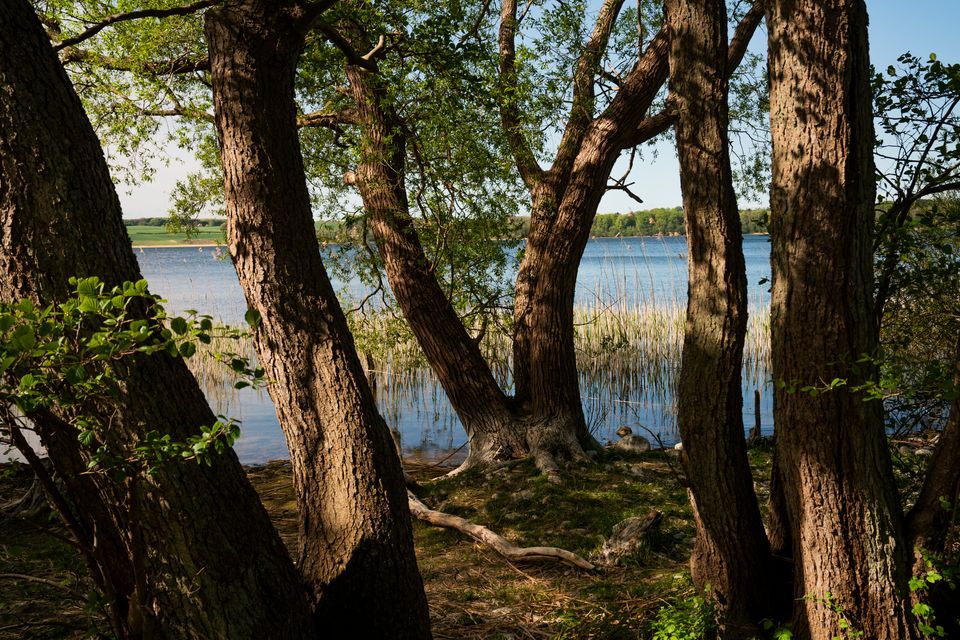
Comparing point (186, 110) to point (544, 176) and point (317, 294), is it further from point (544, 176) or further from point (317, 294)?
point (317, 294)

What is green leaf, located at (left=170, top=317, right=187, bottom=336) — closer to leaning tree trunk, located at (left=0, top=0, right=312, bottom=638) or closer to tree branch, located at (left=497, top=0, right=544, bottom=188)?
leaning tree trunk, located at (left=0, top=0, right=312, bottom=638)

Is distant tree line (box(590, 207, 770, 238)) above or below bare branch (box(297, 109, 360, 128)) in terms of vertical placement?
below

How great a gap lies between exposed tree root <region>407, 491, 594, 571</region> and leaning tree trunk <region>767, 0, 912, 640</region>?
1617 mm

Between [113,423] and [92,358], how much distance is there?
0.70m

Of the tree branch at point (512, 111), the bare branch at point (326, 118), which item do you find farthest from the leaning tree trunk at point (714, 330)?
the bare branch at point (326, 118)

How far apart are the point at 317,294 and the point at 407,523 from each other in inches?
38.4

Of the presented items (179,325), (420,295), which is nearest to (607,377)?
(420,295)

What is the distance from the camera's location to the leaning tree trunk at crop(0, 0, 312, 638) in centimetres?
224

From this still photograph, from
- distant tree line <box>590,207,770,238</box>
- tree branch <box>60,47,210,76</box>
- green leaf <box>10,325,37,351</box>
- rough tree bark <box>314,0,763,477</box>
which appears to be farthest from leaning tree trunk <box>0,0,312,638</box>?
distant tree line <box>590,207,770,238</box>

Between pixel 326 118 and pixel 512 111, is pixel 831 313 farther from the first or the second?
pixel 326 118

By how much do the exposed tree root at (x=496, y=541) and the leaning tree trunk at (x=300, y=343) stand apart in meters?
1.41

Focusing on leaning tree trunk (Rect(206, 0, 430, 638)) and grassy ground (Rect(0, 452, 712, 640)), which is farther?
grassy ground (Rect(0, 452, 712, 640))

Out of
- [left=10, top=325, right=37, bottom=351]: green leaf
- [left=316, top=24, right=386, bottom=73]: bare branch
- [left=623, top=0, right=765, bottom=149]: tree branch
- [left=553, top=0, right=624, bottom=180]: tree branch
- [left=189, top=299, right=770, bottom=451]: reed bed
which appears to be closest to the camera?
[left=10, top=325, right=37, bottom=351]: green leaf

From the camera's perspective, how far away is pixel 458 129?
18.7ft
